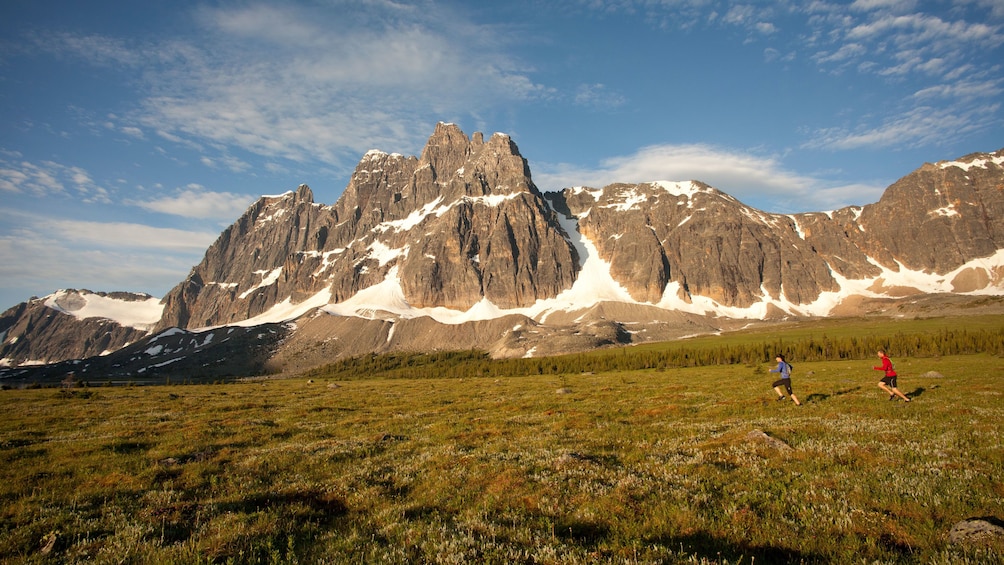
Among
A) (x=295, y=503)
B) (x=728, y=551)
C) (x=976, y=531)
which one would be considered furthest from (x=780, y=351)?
(x=295, y=503)

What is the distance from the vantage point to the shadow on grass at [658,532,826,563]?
7574 mm

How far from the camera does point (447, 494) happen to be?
12.2 m

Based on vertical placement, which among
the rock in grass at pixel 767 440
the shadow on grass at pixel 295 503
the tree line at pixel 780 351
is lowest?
the tree line at pixel 780 351

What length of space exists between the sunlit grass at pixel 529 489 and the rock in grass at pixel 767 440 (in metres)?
0.13

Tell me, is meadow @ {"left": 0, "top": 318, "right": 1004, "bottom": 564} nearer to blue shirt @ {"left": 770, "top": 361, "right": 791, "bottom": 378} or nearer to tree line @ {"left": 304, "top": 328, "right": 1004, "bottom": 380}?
blue shirt @ {"left": 770, "top": 361, "right": 791, "bottom": 378}

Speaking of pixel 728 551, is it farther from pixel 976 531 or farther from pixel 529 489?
pixel 529 489

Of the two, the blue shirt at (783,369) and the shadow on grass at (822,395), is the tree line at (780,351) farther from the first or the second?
the blue shirt at (783,369)

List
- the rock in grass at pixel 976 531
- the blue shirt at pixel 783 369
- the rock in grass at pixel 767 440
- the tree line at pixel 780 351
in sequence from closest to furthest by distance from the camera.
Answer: the rock in grass at pixel 976 531
the rock in grass at pixel 767 440
the blue shirt at pixel 783 369
the tree line at pixel 780 351

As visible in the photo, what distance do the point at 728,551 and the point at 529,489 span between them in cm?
524

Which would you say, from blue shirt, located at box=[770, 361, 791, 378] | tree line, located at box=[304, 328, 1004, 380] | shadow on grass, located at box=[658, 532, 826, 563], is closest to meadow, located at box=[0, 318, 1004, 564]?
shadow on grass, located at box=[658, 532, 826, 563]

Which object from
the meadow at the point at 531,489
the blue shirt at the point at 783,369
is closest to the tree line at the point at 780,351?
the blue shirt at the point at 783,369

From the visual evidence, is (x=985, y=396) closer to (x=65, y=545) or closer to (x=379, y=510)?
(x=379, y=510)

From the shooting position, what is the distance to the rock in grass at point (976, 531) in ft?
24.8

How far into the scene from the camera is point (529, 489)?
12047 millimetres
